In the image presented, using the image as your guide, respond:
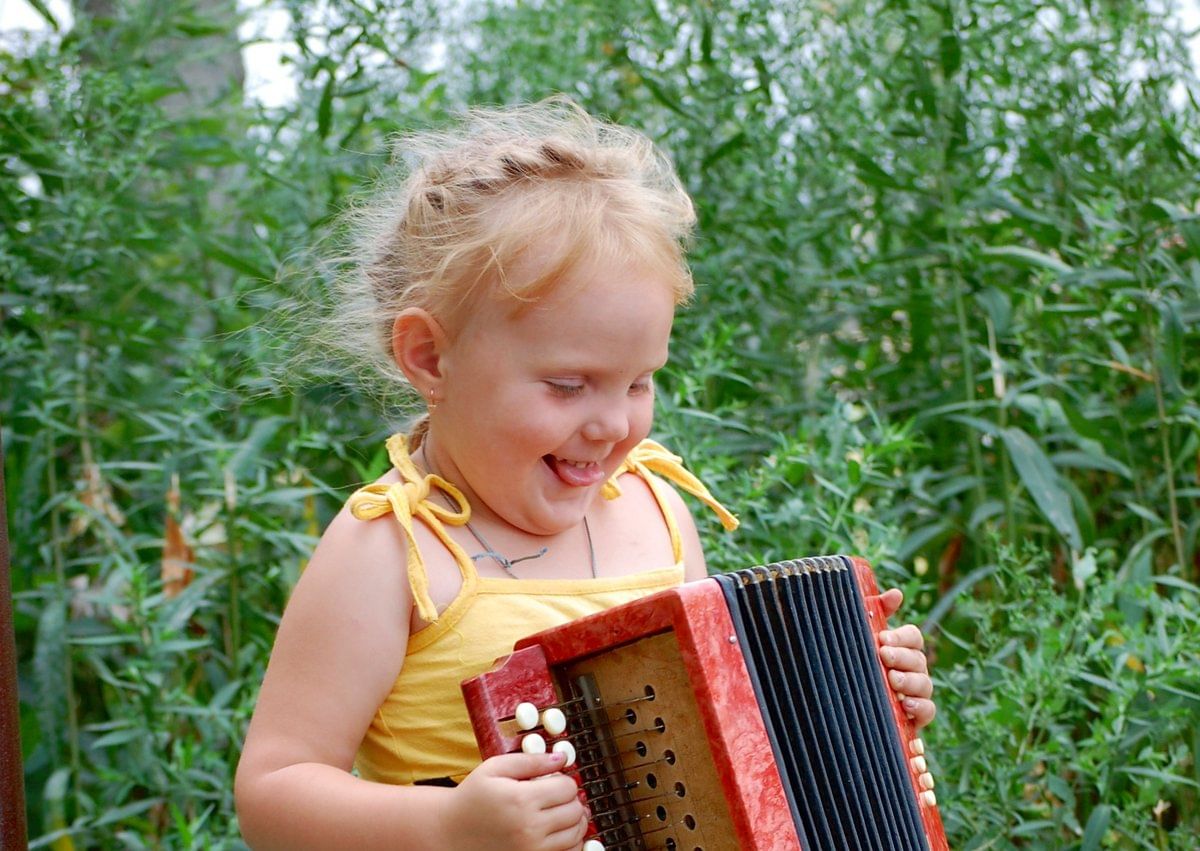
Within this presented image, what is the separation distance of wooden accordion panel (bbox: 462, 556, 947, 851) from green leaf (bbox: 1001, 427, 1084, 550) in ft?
4.75

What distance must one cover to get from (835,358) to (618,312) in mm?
2218

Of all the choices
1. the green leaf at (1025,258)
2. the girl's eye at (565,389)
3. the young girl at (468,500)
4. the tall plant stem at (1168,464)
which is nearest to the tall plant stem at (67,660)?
the young girl at (468,500)

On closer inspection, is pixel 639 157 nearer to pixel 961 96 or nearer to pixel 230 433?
pixel 961 96

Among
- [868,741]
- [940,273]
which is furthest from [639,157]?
[940,273]

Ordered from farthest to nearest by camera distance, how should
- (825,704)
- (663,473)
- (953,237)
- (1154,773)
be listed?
(953,237) < (1154,773) < (663,473) < (825,704)

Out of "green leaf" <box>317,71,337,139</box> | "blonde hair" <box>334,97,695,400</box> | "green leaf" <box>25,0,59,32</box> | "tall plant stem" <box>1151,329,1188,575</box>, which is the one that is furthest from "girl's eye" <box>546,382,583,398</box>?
"green leaf" <box>25,0,59,32</box>

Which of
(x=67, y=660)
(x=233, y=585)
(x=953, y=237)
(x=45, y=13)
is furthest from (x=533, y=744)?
(x=45, y=13)

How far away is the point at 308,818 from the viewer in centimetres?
166

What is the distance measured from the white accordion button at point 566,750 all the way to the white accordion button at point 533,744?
0.02 metres

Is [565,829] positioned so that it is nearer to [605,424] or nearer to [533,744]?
[533,744]

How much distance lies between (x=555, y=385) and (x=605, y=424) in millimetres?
79

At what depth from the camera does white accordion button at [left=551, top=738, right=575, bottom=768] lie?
157cm

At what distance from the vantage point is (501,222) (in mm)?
1818

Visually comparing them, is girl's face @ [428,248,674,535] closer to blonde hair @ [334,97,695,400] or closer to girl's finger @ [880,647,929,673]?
blonde hair @ [334,97,695,400]
